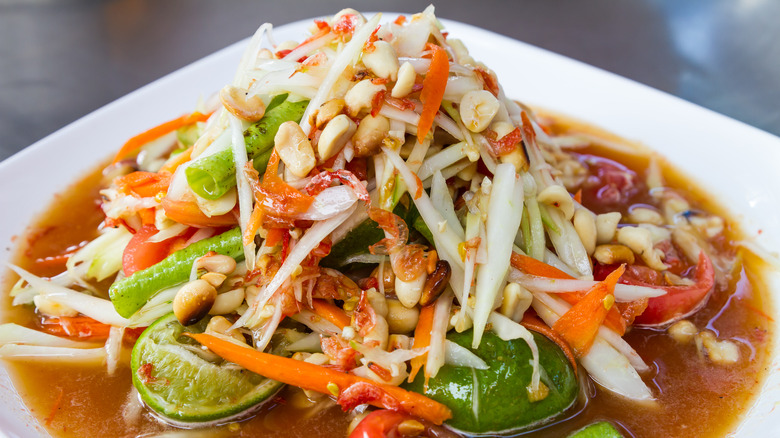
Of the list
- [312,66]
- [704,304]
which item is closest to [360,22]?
[312,66]

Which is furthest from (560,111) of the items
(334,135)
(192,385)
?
(192,385)

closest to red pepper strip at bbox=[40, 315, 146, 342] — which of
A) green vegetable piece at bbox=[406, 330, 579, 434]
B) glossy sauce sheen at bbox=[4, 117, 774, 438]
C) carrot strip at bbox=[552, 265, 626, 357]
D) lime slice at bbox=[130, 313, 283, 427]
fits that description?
glossy sauce sheen at bbox=[4, 117, 774, 438]

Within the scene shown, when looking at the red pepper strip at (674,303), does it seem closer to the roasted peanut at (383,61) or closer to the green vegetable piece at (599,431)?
the green vegetable piece at (599,431)

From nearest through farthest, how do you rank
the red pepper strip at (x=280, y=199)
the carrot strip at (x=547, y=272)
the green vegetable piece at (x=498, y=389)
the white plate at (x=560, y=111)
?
the green vegetable piece at (x=498, y=389) → the red pepper strip at (x=280, y=199) → the carrot strip at (x=547, y=272) → the white plate at (x=560, y=111)

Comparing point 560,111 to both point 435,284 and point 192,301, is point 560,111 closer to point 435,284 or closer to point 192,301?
point 435,284

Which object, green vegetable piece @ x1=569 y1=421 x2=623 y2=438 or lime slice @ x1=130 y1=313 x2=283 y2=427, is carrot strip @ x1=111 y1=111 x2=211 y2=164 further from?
green vegetable piece @ x1=569 y1=421 x2=623 y2=438

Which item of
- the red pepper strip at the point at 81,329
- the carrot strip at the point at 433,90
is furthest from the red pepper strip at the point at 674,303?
the red pepper strip at the point at 81,329
